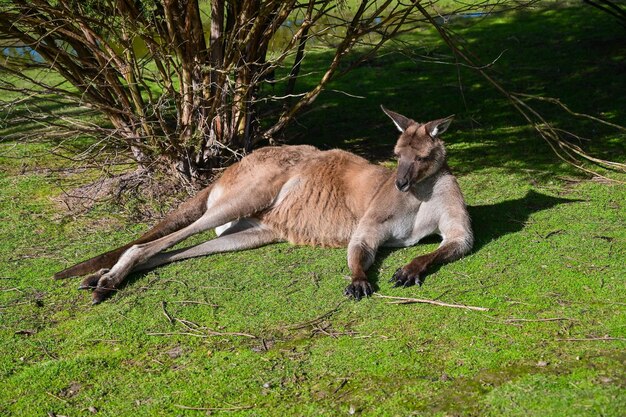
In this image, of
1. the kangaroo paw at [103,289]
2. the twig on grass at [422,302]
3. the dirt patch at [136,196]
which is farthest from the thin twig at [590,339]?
the dirt patch at [136,196]

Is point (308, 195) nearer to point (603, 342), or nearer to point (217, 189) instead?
point (217, 189)

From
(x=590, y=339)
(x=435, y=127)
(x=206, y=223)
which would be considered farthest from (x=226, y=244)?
(x=590, y=339)

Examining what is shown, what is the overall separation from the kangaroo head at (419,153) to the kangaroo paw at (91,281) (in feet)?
6.67

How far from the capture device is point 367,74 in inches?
421

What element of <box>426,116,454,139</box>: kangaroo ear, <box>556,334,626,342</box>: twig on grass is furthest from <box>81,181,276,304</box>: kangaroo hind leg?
<box>556,334,626,342</box>: twig on grass

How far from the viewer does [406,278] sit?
193 inches

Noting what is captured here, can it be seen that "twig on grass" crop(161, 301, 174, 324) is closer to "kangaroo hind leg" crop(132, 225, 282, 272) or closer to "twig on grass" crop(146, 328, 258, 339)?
"twig on grass" crop(146, 328, 258, 339)

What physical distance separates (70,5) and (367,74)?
5218mm

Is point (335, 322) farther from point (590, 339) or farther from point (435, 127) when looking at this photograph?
point (435, 127)

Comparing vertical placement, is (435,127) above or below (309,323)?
above

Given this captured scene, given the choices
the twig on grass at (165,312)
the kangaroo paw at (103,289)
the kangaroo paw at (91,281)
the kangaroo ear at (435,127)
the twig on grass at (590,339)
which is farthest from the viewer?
the kangaroo ear at (435,127)

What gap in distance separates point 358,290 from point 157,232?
1.59 m

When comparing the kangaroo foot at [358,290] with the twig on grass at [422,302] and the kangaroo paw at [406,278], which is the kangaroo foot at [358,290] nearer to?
the twig on grass at [422,302]

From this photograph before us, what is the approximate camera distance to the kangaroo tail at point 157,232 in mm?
5293
